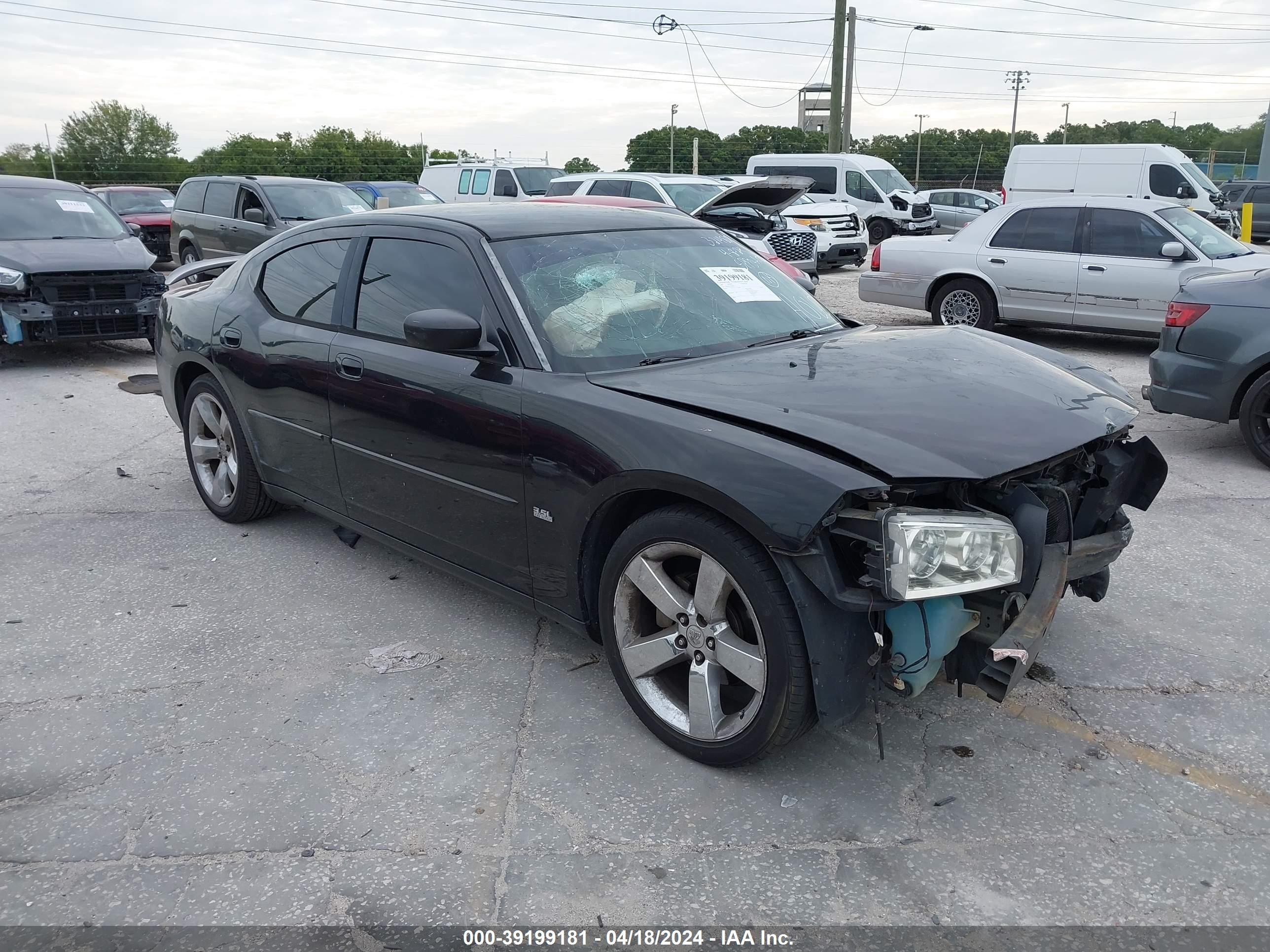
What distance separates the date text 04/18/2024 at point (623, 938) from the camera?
2373 millimetres

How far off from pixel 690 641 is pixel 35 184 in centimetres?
1090

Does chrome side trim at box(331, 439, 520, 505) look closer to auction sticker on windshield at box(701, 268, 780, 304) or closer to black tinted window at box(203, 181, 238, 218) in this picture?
auction sticker on windshield at box(701, 268, 780, 304)

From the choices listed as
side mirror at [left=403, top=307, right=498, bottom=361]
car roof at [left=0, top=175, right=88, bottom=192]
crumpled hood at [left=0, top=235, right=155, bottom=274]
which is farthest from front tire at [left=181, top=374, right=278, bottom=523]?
car roof at [left=0, top=175, right=88, bottom=192]

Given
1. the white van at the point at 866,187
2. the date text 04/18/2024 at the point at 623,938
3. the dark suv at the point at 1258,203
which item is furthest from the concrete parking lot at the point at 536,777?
the dark suv at the point at 1258,203

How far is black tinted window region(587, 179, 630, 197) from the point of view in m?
16.4

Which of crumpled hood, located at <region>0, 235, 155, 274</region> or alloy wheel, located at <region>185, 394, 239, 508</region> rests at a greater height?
crumpled hood, located at <region>0, 235, 155, 274</region>

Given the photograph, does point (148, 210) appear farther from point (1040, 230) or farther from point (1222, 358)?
point (1222, 358)

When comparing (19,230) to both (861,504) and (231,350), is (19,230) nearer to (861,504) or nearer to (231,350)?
(231,350)

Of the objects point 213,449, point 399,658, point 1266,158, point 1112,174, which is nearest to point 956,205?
point 1112,174

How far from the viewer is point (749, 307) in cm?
399

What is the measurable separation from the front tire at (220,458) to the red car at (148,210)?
14996mm

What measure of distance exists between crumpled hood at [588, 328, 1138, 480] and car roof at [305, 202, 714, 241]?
87cm

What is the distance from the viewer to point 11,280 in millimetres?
9117

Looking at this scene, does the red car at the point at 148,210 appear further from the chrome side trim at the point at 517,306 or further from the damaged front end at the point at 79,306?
the chrome side trim at the point at 517,306
